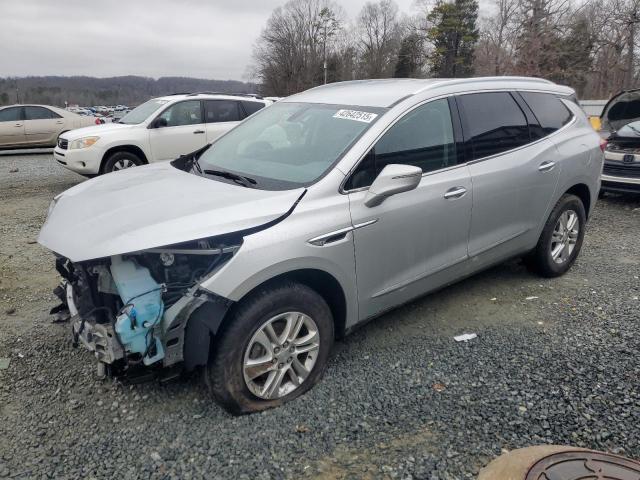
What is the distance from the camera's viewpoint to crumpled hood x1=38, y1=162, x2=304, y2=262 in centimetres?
248

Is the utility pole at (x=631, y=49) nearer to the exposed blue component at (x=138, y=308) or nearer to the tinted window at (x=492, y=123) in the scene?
the tinted window at (x=492, y=123)

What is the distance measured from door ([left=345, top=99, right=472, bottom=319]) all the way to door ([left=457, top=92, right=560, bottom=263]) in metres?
0.17

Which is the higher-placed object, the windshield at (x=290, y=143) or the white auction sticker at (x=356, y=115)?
the white auction sticker at (x=356, y=115)

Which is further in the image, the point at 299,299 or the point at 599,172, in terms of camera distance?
the point at 599,172

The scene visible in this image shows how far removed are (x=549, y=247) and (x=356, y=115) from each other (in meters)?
2.33

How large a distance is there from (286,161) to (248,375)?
4.52ft

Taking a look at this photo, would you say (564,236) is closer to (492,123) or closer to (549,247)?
(549,247)

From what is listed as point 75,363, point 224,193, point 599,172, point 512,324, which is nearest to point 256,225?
point 224,193

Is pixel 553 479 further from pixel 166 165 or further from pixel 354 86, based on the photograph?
pixel 166 165

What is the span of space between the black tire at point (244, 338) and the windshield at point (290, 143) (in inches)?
25.6

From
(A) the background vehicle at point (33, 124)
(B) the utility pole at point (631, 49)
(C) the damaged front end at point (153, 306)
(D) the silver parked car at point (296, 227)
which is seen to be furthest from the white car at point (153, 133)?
(B) the utility pole at point (631, 49)

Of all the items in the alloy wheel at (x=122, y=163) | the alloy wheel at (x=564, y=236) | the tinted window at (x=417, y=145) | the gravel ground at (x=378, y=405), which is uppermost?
the tinted window at (x=417, y=145)

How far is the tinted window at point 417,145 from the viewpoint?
307cm

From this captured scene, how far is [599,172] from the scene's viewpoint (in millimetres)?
4816
